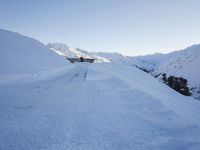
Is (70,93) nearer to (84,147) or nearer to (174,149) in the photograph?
(84,147)

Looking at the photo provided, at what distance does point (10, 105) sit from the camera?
11.6m

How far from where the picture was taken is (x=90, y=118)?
952 centimetres

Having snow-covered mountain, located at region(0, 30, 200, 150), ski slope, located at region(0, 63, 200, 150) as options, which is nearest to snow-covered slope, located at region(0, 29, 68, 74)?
snow-covered mountain, located at region(0, 30, 200, 150)

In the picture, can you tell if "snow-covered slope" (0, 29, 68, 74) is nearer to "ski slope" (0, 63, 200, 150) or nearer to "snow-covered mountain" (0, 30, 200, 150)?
"snow-covered mountain" (0, 30, 200, 150)

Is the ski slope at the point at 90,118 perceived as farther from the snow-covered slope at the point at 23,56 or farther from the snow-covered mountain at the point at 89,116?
the snow-covered slope at the point at 23,56

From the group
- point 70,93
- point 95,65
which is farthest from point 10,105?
point 95,65

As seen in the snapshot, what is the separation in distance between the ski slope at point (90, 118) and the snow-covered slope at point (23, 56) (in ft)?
40.1

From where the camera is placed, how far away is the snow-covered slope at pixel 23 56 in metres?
26.3

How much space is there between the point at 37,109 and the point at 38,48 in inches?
931

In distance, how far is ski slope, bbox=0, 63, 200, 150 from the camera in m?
7.76

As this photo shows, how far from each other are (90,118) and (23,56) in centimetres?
2191

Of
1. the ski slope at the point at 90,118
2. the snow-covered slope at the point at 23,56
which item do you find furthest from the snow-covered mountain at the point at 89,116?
the snow-covered slope at the point at 23,56

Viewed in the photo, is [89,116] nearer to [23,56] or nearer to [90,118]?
[90,118]

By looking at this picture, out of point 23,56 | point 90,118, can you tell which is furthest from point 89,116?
point 23,56
